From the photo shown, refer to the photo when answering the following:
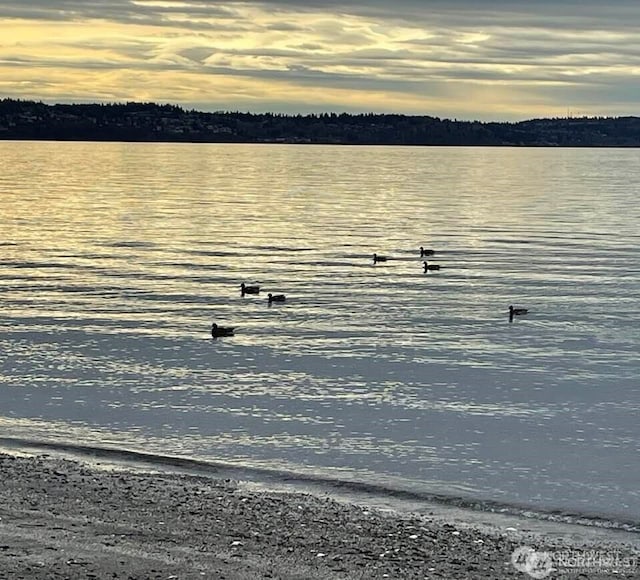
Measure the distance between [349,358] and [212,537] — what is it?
1475 cm

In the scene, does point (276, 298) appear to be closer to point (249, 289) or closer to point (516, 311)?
point (249, 289)

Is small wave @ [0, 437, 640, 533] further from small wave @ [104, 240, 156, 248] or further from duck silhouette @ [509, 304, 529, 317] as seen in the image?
small wave @ [104, 240, 156, 248]

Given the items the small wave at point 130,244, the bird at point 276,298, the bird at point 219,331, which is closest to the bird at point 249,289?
the bird at point 276,298

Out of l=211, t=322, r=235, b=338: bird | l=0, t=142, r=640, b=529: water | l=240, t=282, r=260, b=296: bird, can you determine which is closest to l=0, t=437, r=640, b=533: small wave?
l=0, t=142, r=640, b=529: water

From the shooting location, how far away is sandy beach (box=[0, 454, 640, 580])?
12.7 metres

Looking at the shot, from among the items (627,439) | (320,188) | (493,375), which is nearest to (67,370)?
(493,375)

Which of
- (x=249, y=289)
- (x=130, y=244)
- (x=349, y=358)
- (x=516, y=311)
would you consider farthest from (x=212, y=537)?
(x=130, y=244)

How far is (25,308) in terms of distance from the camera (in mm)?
35781

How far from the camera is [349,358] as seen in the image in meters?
28.5

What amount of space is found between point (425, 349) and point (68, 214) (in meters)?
53.0

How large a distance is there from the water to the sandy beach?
2.26 metres

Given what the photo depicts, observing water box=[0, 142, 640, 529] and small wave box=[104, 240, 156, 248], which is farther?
small wave box=[104, 240, 156, 248]

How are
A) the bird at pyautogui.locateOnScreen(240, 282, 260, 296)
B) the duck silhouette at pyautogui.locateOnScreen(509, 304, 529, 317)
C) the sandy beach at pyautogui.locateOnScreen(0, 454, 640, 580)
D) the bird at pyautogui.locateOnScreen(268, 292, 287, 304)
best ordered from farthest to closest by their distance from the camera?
1. the bird at pyautogui.locateOnScreen(240, 282, 260, 296)
2. the bird at pyautogui.locateOnScreen(268, 292, 287, 304)
3. the duck silhouette at pyautogui.locateOnScreen(509, 304, 529, 317)
4. the sandy beach at pyautogui.locateOnScreen(0, 454, 640, 580)

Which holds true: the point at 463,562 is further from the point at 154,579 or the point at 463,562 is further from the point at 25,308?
the point at 25,308
